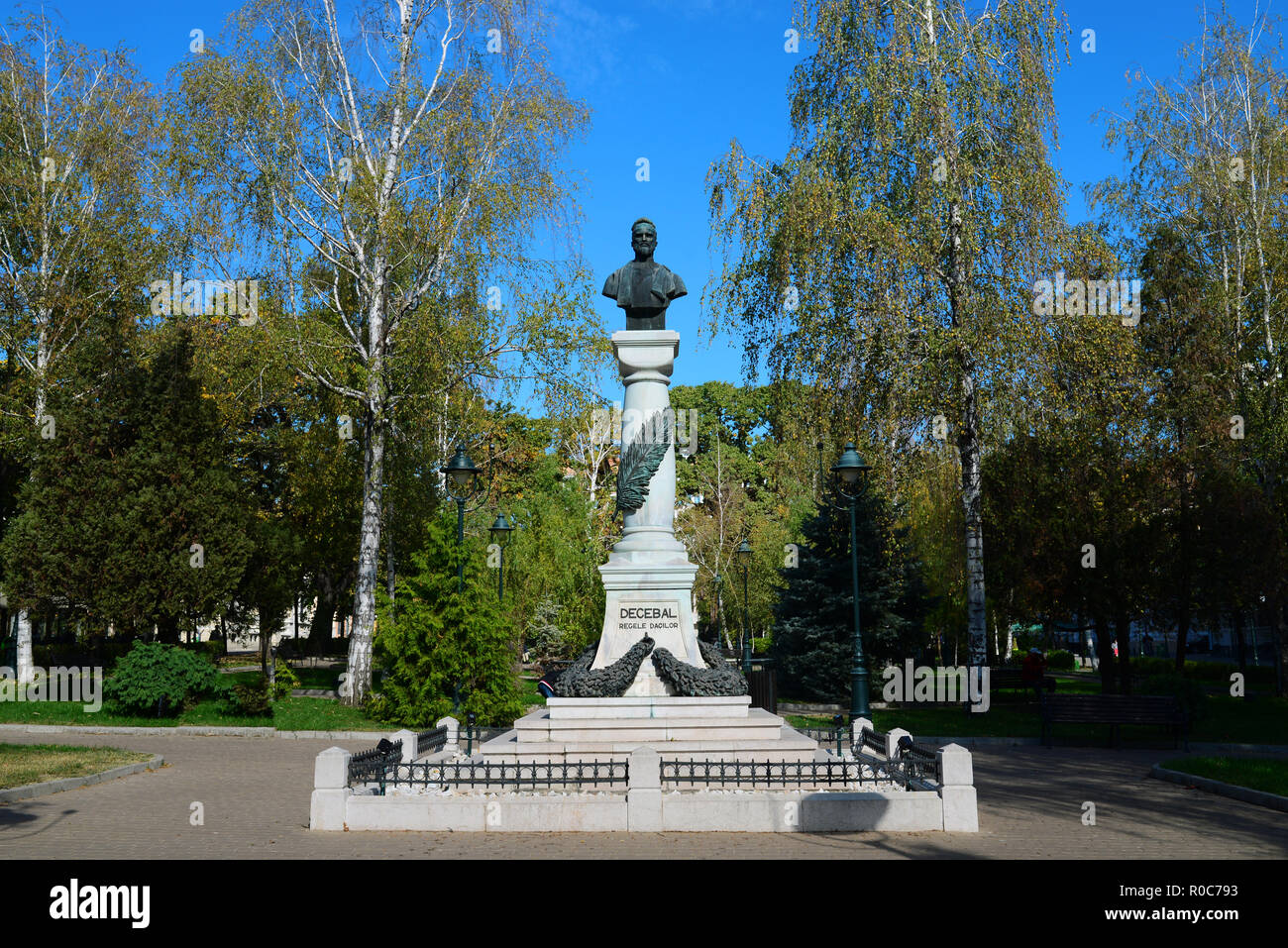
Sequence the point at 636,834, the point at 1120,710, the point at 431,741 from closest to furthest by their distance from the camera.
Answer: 1. the point at 636,834
2. the point at 431,741
3. the point at 1120,710

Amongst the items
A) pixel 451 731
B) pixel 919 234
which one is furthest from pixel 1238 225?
pixel 451 731

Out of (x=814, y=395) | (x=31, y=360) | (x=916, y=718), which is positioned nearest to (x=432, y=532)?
(x=814, y=395)

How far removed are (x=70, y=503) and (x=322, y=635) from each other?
25.7 meters

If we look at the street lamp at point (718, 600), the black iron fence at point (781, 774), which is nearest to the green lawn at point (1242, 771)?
the black iron fence at point (781, 774)

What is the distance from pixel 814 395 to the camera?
23625 millimetres

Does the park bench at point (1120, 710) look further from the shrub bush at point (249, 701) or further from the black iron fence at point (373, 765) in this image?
the shrub bush at point (249, 701)

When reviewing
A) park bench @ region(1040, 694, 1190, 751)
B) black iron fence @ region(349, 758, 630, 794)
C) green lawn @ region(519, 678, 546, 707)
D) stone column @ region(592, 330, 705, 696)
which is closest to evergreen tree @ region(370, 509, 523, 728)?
green lawn @ region(519, 678, 546, 707)

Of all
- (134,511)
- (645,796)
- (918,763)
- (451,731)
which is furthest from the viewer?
(134,511)

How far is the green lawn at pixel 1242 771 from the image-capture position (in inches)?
505

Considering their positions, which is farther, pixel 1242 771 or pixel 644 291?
pixel 644 291

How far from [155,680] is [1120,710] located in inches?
786

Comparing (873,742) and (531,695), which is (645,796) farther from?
(531,695)

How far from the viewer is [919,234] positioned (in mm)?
22344

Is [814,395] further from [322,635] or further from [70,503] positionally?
[322,635]
